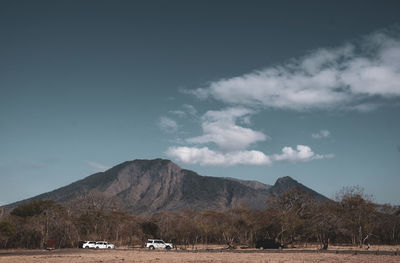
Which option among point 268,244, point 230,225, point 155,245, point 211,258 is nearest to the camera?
point 211,258

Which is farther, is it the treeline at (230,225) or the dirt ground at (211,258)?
the treeline at (230,225)

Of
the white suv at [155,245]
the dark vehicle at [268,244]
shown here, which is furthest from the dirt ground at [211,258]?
the white suv at [155,245]

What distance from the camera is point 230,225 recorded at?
7925cm

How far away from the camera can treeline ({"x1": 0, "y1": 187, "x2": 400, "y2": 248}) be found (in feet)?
199

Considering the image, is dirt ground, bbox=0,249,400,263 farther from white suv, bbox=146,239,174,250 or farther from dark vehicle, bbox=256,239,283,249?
white suv, bbox=146,239,174,250

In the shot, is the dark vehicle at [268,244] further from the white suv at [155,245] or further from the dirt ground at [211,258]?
the dirt ground at [211,258]

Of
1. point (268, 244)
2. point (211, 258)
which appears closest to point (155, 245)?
point (268, 244)

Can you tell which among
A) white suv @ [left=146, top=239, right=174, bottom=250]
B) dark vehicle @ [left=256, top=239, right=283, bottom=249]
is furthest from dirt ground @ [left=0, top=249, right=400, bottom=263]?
white suv @ [left=146, top=239, right=174, bottom=250]

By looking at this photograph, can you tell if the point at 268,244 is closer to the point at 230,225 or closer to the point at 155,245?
the point at 155,245

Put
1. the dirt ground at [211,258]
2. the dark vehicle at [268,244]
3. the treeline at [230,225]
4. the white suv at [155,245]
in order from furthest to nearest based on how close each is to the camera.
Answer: the treeline at [230,225] < the white suv at [155,245] < the dark vehicle at [268,244] < the dirt ground at [211,258]

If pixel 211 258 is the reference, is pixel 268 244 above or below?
below

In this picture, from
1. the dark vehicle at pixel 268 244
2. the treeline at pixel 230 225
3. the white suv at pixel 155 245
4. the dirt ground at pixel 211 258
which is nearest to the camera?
the dirt ground at pixel 211 258

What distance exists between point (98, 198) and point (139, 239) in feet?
145

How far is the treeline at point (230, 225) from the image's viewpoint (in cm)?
6075
